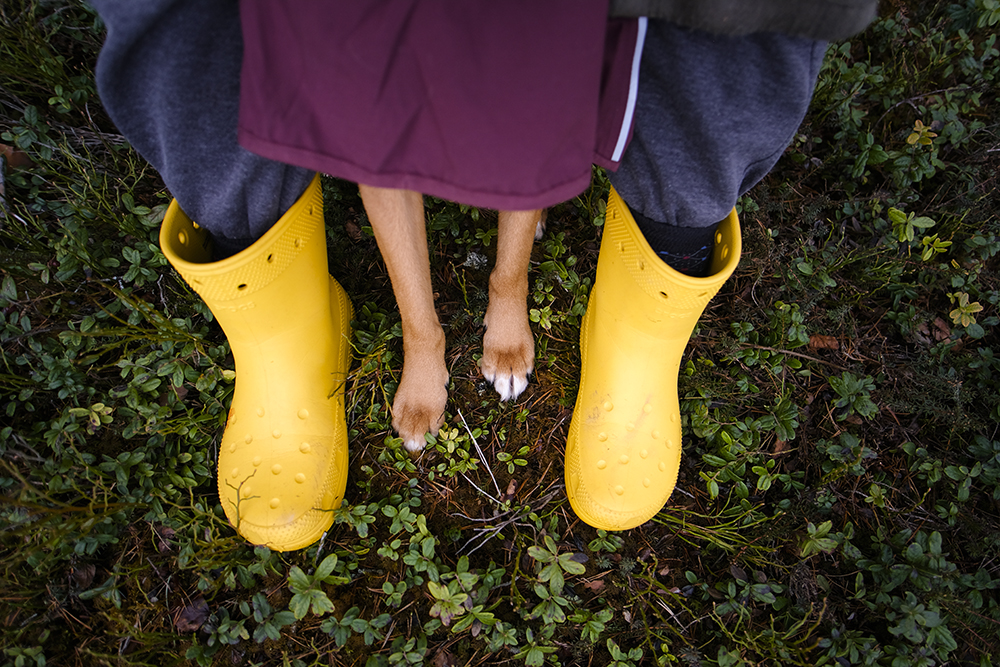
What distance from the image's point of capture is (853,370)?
7.80 ft

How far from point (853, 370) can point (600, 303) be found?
124 cm

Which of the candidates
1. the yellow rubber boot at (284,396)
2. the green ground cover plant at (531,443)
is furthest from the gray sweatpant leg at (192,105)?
the green ground cover plant at (531,443)

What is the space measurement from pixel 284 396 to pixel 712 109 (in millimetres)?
1555

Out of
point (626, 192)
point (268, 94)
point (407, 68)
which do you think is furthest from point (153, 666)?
point (626, 192)

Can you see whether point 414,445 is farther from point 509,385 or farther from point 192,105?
point 192,105

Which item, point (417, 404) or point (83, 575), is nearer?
point (83, 575)

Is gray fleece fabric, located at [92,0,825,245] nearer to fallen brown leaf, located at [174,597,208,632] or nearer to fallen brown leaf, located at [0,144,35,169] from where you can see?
fallen brown leaf, located at [174,597,208,632]

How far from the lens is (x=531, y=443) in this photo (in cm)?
217

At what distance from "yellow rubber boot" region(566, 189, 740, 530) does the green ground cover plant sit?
19 centimetres

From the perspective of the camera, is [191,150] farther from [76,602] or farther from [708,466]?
[708,466]

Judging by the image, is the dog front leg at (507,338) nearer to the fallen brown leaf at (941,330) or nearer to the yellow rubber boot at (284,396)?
the yellow rubber boot at (284,396)

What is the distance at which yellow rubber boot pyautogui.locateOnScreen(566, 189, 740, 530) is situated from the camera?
5.96 ft

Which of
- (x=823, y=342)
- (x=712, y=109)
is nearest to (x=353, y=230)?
(x=712, y=109)

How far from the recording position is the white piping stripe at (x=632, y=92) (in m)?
1.25
